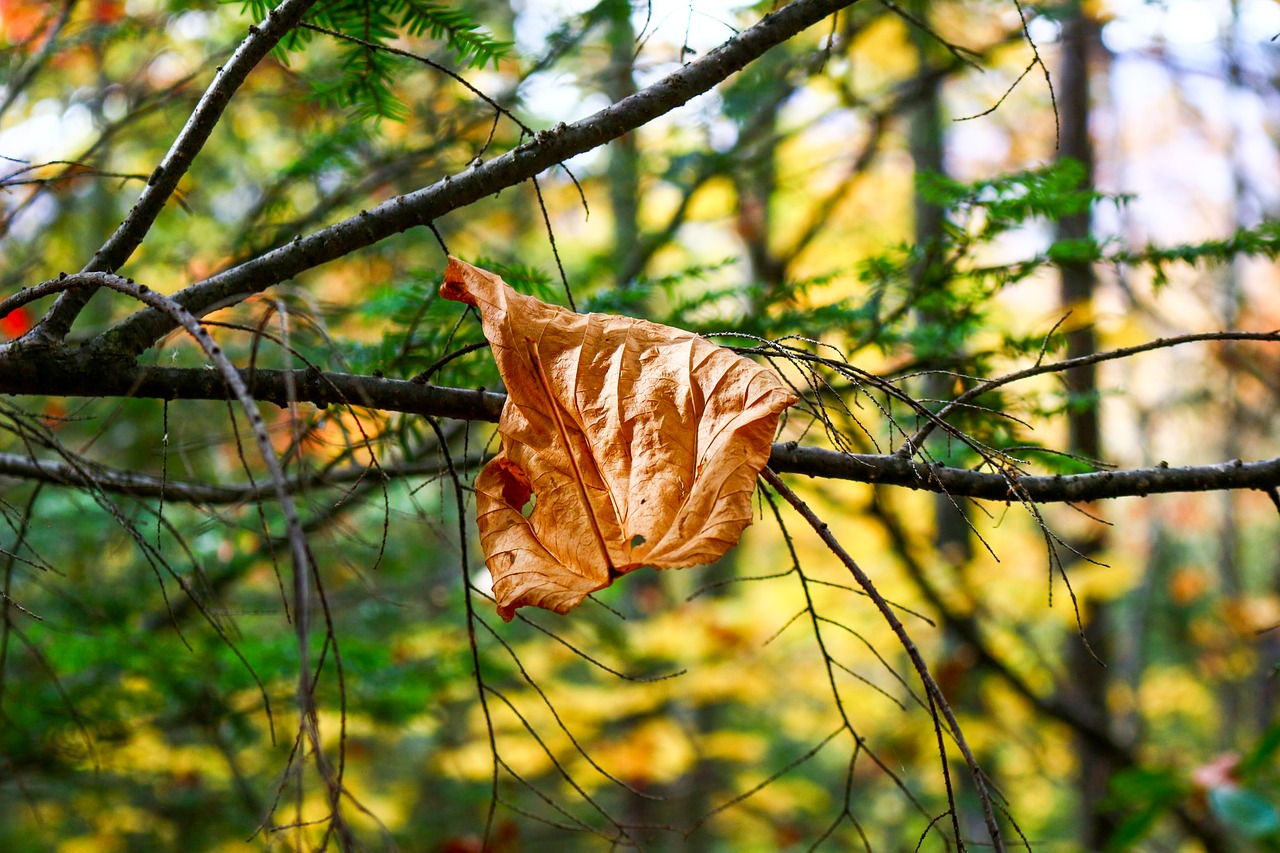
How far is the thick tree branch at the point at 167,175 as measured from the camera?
1.11m

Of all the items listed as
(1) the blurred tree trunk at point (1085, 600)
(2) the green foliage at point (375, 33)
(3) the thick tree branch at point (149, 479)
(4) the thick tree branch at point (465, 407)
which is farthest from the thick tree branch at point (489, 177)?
(1) the blurred tree trunk at point (1085, 600)

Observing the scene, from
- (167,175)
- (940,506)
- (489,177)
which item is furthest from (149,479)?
(940,506)

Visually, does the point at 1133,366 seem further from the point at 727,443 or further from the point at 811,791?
the point at 727,443

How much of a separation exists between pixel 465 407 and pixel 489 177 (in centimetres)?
29

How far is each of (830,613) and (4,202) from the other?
338cm

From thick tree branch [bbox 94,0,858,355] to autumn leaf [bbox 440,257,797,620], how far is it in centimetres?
13

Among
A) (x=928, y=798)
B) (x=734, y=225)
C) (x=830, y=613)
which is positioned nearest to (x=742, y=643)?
(x=830, y=613)

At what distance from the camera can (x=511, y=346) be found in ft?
3.43

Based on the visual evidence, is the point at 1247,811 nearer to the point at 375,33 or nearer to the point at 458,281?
the point at 458,281

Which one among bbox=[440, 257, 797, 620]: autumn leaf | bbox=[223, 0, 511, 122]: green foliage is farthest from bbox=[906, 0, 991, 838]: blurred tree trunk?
bbox=[440, 257, 797, 620]: autumn leaf

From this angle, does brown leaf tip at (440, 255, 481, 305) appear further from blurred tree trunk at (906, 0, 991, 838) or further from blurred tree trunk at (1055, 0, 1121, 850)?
blurred tree trunk at (1055, 0, 1121, 850)

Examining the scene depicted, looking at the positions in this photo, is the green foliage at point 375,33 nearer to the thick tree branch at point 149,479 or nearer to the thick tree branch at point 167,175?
the thick tree branch at point 167,175

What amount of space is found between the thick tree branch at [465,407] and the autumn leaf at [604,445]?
0.37 feet

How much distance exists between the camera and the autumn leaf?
90 centimetres
